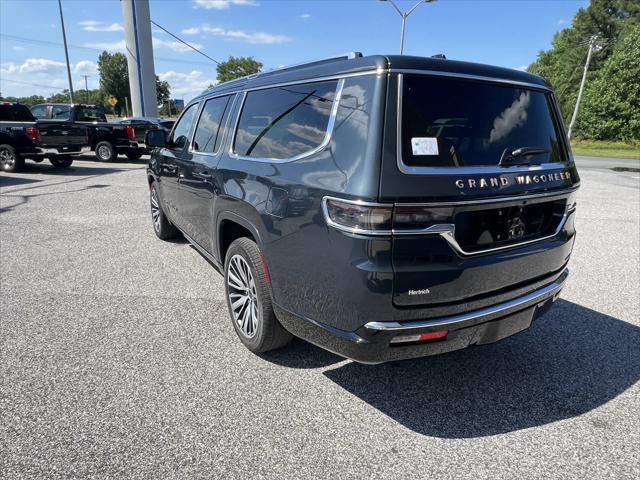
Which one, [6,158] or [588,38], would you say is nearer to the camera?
[6,158]

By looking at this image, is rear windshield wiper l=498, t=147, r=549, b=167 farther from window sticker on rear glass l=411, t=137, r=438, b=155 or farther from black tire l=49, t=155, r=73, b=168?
black tire l=49, t=155, r=73, b=168

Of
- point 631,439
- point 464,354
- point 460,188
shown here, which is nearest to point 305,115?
point 460,188

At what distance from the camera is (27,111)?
1255cm

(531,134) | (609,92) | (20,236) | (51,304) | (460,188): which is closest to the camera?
(460,188)

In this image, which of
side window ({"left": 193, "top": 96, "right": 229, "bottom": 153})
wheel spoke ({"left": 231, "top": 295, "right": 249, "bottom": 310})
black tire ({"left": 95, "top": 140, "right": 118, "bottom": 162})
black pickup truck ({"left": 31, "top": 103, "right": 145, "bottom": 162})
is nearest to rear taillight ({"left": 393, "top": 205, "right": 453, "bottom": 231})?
wheel spoke ({"left": 231, "top": 295, "right": 249, "bottom": 310})

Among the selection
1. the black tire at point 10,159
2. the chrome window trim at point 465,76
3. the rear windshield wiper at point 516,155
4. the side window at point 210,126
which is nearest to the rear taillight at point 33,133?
the black tire at point 10,159

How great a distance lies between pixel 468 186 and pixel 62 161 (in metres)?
15.4

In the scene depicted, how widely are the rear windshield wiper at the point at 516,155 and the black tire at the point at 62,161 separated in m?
14.5

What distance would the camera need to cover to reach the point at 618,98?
3675cm

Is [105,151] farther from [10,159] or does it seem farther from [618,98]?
[618,98]

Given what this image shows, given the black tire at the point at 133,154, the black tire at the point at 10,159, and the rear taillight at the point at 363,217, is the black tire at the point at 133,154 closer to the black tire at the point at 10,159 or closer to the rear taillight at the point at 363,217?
the black tire at the point at 10,159

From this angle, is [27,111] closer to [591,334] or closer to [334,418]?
[334,418]

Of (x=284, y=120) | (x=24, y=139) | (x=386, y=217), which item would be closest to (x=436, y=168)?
(x=386, y=217)

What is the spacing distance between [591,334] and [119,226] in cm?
649
